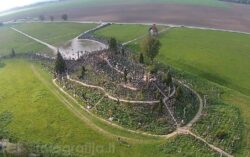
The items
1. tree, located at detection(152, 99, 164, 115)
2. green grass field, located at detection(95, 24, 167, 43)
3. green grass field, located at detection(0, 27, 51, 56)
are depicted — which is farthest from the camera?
green grass field, located at detection(95, 24, 167, 43)

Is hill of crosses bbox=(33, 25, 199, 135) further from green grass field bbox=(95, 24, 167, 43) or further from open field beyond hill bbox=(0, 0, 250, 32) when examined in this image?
open field beyond hill bbox=(0, 0, 250, 32)

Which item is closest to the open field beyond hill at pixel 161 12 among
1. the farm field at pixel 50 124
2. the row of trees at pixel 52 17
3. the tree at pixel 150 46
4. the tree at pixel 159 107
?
the row of trees at pixel 52 17

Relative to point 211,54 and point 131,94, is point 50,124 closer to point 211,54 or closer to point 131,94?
point 131,94

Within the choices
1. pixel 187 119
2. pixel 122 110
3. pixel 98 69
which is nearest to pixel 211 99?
pixel 187 119

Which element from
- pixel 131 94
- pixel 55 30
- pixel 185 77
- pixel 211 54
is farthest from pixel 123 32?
pixel 131 94

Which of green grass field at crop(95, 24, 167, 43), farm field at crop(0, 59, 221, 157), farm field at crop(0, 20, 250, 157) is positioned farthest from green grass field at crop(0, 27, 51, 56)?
farm field at crop(0, 59, 221, 157)

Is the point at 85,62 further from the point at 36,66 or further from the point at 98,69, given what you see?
the point at 36,66
